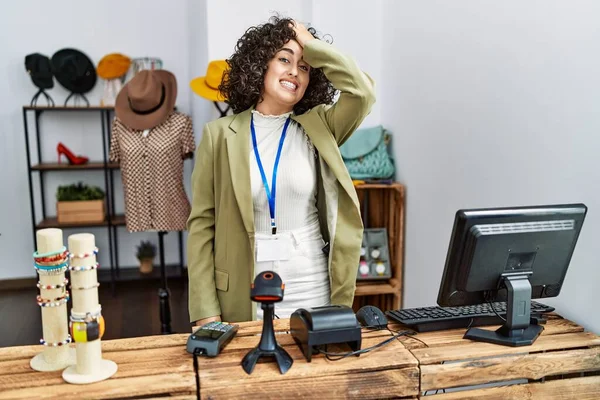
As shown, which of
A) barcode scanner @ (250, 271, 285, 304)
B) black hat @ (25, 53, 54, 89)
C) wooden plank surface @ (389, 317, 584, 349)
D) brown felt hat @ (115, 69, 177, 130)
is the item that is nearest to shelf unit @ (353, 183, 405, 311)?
brown felt hat @ (115, 69, 177, 130)

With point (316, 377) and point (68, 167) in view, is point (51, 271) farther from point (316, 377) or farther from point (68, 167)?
point (68, 167)

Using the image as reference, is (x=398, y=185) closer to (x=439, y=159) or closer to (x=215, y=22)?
(x=439, y=159)

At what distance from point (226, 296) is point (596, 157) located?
1252 millimetres

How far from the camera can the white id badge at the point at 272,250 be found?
1735 millimetres

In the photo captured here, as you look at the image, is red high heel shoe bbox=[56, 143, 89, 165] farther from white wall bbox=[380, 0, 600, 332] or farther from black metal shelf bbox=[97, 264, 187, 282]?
white wall bbox=[380, 0, 600, 332]

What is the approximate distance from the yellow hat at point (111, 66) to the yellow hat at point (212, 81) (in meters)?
1.44

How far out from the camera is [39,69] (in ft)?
14.6

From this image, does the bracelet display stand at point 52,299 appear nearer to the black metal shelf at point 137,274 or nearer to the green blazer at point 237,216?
the green blazer at point 237,216

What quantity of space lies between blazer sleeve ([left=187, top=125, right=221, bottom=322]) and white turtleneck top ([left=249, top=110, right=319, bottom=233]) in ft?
0.50

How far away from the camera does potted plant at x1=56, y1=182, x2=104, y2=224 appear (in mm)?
4457

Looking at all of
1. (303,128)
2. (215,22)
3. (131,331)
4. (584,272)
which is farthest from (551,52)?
(131,331)

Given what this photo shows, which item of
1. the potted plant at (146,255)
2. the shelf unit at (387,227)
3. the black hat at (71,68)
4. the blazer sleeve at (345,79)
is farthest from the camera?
the potted plant at (146,255)

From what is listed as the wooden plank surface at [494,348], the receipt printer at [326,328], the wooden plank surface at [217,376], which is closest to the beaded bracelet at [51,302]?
the wooden plank surface at [217,376]

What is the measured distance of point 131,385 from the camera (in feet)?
3.63
